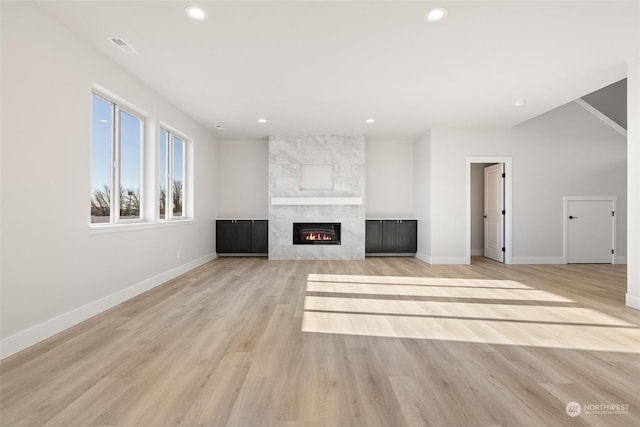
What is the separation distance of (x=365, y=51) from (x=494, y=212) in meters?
5.29

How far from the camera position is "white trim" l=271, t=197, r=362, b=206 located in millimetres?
7250

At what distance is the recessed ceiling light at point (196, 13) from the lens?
2688 millimetres

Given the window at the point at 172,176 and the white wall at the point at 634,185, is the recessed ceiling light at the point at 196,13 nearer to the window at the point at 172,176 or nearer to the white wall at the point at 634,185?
the window at the point at 172,176

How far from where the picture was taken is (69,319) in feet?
9.70

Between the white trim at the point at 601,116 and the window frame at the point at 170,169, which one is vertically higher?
the white trim at the point at 601,116

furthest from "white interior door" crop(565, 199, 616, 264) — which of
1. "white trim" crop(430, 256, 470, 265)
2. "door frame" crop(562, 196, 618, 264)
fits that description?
"white trim" crop(430, 256, 470, 265)

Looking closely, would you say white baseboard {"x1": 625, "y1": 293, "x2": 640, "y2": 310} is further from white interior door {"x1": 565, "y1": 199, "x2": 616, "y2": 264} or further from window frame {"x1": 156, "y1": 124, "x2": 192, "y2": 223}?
window frame {"x1": 156, "y1": 124, "x2": 192, "y2": 223}

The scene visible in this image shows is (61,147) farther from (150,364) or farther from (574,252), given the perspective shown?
(574,252)

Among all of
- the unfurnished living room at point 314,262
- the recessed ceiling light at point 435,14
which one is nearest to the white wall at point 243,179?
the unfurnished living room at point 314,262

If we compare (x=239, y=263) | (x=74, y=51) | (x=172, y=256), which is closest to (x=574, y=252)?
(x=239, y=263)

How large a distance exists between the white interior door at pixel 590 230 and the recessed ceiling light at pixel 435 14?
224 inches

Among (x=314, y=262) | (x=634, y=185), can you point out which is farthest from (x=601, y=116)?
(x=314, y=262)

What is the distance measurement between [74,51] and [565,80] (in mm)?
5462

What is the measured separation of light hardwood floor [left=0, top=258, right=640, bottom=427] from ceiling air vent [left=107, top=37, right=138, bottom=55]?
104 inches
